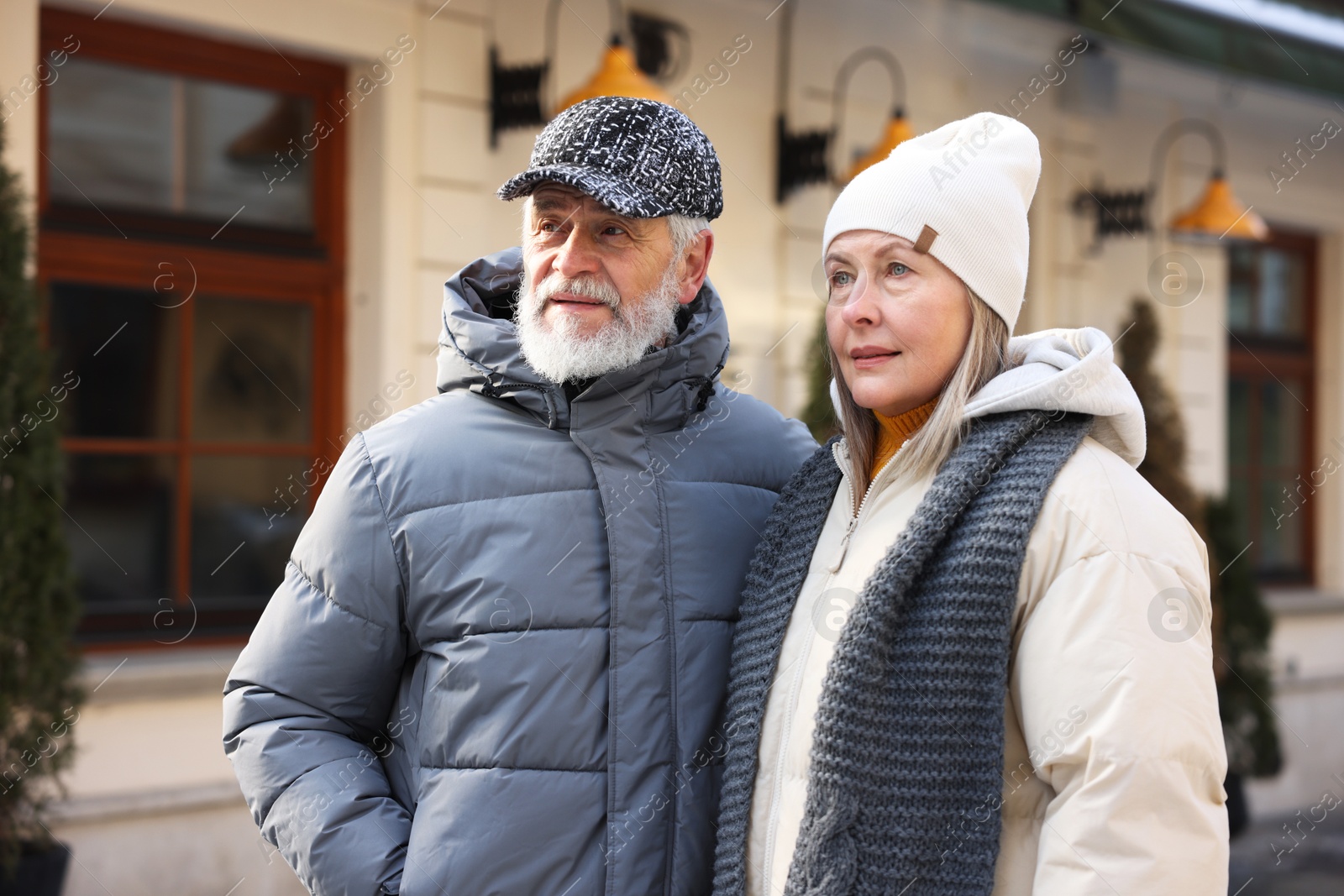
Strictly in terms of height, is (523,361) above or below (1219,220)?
below

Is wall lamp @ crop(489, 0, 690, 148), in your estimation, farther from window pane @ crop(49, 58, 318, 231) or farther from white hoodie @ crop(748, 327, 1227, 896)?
white hoodie @ crop(748, 327, 1227, 896)

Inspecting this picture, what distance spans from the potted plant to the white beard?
2.08 metres

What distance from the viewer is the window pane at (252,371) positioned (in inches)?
161

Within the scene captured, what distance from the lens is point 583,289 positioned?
1.77m

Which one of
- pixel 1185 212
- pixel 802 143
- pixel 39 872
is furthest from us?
pixel 1185 212

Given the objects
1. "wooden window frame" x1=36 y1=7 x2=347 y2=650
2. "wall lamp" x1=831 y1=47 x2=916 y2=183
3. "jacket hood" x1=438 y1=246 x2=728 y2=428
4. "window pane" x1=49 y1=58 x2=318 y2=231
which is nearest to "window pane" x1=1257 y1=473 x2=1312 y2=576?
"wall lamp" x1=831 y1=47 x2=916 y2=183

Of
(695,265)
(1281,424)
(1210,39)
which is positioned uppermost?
(1210,39)

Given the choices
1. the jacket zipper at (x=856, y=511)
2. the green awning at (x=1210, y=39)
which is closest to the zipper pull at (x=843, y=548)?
the jacket zipper at (x=856, y=511)

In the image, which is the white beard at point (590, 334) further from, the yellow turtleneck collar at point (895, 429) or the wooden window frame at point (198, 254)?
the wooden window frame at point (198, 254)

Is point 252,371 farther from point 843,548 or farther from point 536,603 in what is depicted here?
point 843,548

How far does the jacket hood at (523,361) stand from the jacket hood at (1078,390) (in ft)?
1.55

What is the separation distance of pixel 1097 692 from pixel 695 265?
3.13 feet

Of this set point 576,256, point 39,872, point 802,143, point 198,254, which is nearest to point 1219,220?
point 802,143

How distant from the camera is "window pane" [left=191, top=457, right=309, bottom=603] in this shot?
4105mm
